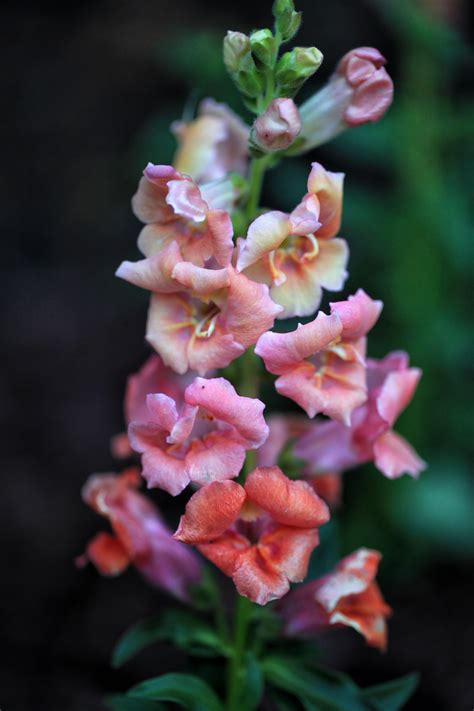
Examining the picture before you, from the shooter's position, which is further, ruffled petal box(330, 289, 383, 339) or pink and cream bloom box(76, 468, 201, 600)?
pink and cream bloom box(76, 468, 201, 600)

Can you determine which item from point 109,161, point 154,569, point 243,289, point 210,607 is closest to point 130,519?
point 154,569

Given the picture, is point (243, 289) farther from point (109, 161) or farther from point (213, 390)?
point (109, 161)

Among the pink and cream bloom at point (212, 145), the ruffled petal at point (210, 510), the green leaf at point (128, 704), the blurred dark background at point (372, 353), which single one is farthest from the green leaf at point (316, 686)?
the blurred dark background at point (372, 353)

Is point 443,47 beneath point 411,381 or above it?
above

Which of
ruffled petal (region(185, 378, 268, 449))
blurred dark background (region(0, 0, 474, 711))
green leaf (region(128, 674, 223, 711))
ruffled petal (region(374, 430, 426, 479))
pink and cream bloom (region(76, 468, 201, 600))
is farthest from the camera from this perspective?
blurred dark background (region(0, 0, 474, 711))

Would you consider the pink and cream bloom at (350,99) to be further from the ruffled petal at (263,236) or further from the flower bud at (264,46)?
the ruffled petal at (263,236)

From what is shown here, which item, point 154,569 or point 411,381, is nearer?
point 411,381

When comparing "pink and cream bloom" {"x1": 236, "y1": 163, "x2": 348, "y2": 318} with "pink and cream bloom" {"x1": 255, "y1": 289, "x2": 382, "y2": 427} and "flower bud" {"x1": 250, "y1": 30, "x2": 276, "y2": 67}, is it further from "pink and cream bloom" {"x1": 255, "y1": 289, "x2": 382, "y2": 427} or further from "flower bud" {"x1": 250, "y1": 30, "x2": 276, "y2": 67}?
"flower bud" {"x1": 250, "y1": 30, "x2": 276, "y2": 67}

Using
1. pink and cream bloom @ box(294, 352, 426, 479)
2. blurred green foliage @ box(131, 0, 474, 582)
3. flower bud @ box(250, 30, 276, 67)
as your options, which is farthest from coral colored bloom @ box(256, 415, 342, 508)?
blurred green foliage @ box(131, 0, 474, 582)

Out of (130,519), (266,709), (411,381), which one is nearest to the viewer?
(411,381)
